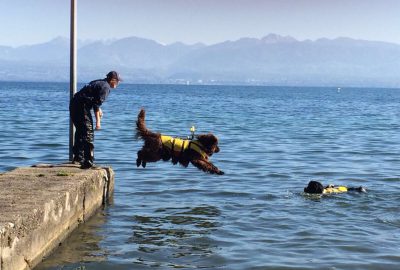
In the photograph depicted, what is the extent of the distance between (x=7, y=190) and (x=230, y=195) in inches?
212

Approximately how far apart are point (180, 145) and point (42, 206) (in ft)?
13.7

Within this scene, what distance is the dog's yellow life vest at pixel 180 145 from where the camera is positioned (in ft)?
35.8

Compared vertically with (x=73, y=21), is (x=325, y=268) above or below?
below

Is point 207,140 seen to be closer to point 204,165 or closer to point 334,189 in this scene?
point 204,165

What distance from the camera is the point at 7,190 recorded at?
810 centimetres

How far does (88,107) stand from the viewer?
411 inches

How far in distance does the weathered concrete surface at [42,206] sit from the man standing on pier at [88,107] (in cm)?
37

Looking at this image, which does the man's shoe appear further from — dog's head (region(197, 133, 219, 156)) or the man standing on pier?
dog's head (region(197, 133, 219, 156))

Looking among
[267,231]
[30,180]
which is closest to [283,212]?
[267,231]

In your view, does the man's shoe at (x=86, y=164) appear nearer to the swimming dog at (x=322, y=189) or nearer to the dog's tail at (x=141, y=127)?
the dog's tail at (x=141, y=127)

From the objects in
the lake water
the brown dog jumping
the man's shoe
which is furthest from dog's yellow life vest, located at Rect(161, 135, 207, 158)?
the man's shoe

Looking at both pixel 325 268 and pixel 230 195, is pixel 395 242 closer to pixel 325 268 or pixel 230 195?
pixel 325 268

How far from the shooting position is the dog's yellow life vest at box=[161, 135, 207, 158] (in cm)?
1091

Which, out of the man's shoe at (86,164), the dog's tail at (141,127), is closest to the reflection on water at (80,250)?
the man's shoe at (86,164)
